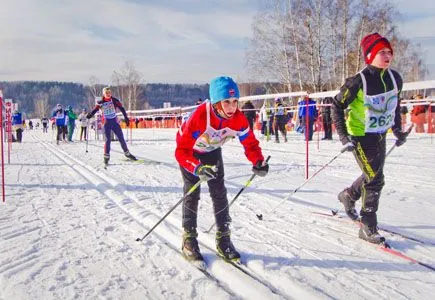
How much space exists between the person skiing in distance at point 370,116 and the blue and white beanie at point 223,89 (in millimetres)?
1246

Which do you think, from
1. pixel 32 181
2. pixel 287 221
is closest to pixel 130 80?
pixel 32 181

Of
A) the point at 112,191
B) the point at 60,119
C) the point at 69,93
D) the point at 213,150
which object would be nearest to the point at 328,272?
the point at 213,150

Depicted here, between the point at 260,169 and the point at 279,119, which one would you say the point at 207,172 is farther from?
the point at 279,119

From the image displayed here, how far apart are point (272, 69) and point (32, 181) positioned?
25120 millimetres

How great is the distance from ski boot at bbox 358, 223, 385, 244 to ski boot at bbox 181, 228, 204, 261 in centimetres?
166

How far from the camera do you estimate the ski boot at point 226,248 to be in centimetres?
361

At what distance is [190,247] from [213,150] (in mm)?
915

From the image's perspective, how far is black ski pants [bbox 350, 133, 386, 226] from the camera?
4.03 metres

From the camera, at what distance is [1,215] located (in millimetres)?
5113

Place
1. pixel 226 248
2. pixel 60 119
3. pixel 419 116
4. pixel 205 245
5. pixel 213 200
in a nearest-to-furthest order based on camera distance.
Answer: pixel 226 248 → pixel 213 200 → pixel 205 245 → pixel 419 116 → pixel 60 119

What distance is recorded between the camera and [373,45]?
3877mm

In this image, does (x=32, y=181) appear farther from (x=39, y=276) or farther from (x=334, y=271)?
(x=334, y=271)

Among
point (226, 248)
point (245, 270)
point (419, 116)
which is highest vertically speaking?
point (419, 116)

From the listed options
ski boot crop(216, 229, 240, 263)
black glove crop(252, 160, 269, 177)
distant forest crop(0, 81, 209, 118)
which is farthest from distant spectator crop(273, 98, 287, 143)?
distant forest crop(0, 81, 209, 118)
